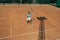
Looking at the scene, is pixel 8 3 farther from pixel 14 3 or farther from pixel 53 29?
pixel 53 29

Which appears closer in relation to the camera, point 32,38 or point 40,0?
point 32,38

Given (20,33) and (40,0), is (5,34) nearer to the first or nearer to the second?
(20,33)

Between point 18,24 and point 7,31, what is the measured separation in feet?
1.01

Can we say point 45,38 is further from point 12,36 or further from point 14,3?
point 14,3

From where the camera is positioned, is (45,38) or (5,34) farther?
(5,34)

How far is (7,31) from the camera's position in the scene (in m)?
1.70

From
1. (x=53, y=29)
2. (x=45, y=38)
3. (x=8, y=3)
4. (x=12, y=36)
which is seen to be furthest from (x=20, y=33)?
(x=8, y=3)

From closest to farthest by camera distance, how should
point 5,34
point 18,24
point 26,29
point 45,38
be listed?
1. point 45,38
2. point 5,34
3. point 26,29
4. point 18,24

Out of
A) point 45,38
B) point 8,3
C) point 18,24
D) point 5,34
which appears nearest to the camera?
point 45,38

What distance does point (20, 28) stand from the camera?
5.94 feet

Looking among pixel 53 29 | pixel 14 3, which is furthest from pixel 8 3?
pixel 53 29

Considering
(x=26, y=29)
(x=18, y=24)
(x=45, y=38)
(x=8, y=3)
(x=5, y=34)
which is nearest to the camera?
(x=45, y=38)

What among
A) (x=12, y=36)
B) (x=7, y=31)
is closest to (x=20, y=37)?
(x=12, y=36)

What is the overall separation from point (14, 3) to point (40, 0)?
0.71 m
